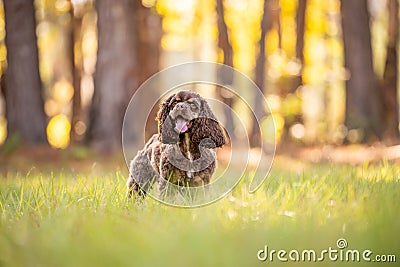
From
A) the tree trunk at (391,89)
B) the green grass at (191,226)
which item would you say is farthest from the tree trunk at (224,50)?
the green grass at (191,226)

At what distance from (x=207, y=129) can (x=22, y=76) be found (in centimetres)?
1010

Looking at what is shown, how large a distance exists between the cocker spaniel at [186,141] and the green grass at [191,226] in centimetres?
47

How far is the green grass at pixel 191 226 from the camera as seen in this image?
3758mm

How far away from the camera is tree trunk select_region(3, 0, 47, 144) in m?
14.6

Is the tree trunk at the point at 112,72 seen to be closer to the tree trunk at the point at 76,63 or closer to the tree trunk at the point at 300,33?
the tree trunk at the point at 76,63

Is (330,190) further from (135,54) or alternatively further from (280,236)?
(135,54)

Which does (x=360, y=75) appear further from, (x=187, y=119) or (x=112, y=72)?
(x=187, y=119)

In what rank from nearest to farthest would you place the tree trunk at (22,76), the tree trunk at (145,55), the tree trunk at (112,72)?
the tree trunk at (112,72), the tree trunk at (22,76), the tree trunk at (145,55)

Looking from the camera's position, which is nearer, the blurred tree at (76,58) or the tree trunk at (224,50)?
the tree trunk at (224,50)

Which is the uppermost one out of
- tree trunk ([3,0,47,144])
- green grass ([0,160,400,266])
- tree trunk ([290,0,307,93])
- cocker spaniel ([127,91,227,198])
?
tree trunk ([290,0,307,93])

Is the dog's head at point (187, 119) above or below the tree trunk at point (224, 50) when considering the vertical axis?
below

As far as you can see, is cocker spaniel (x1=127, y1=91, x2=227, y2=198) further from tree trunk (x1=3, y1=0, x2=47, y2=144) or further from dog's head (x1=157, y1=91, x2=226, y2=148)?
tree trunk (x1=3, y1=0, x2=47, y2=144)

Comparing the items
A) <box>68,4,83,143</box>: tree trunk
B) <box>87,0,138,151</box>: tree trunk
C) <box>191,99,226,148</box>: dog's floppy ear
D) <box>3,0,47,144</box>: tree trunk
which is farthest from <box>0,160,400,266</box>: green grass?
<box>68,4,83,143</box>: tree trunk

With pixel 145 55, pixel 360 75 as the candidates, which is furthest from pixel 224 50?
pixel 360 75
